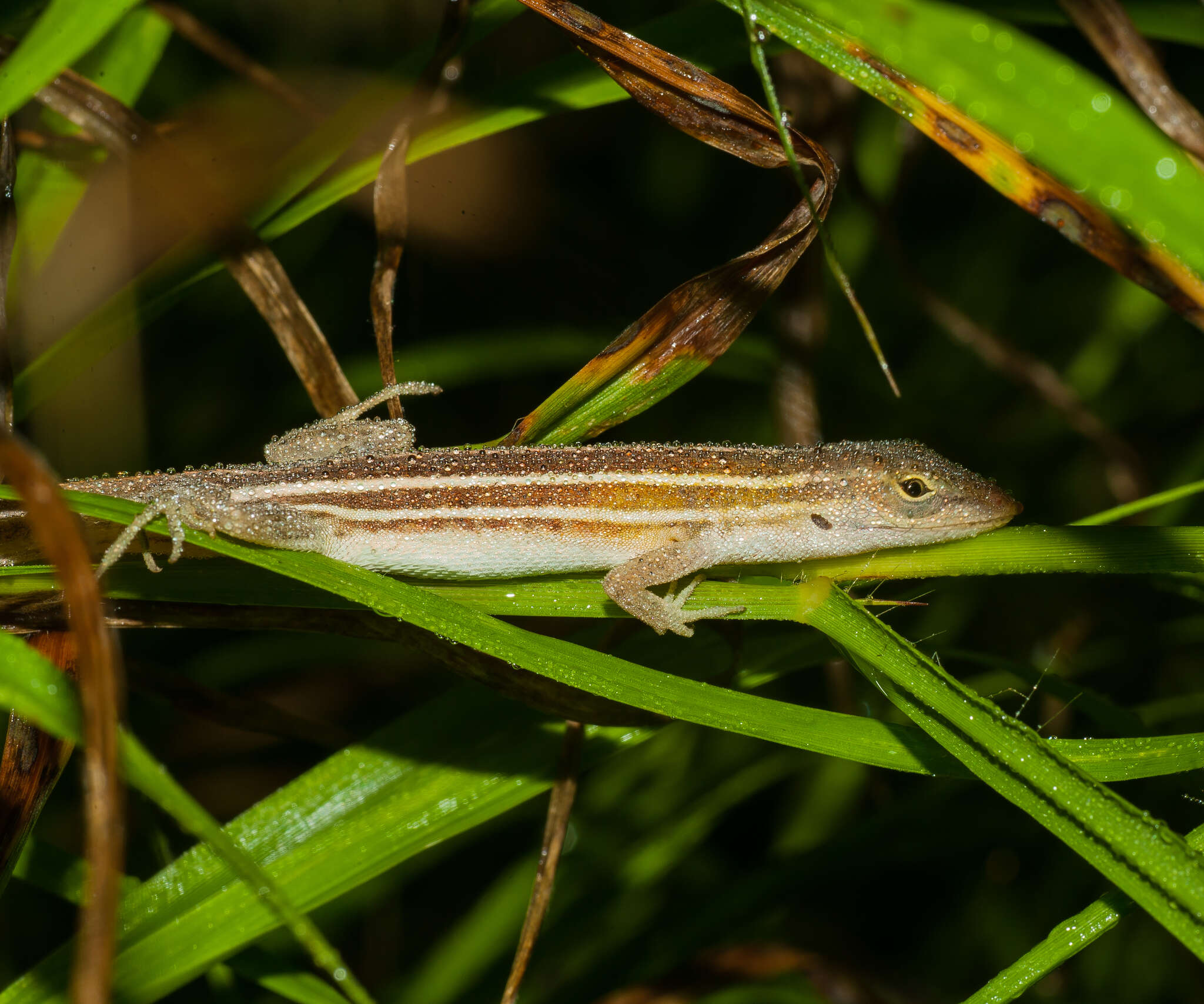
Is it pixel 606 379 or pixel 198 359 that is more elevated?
pixel 606 379

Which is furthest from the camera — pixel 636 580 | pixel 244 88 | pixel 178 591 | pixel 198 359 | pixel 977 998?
pixel 198 359

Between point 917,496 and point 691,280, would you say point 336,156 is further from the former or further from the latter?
point 917,496

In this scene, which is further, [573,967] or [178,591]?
[573,967]

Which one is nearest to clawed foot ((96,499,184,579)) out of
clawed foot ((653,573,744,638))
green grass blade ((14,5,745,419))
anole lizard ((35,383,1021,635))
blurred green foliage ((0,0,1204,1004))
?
anole lizard ((35,383,1021,635))

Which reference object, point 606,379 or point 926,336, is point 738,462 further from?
point 926,336

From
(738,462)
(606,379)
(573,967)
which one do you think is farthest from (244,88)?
(573,967)

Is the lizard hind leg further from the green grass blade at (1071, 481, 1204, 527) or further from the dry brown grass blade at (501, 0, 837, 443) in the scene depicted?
the green grass blade at (1071, 481, 1204, 527)
